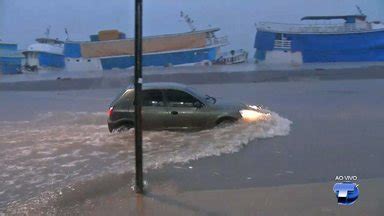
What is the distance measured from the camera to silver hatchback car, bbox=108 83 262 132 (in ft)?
38.3

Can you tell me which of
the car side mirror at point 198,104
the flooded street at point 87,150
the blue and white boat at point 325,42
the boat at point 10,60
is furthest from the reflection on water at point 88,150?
the boat at point 10,60

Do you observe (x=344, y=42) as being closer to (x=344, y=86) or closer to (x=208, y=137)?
(x=344, y=86)

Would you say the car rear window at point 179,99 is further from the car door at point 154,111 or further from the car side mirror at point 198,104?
the car door at point 154,111

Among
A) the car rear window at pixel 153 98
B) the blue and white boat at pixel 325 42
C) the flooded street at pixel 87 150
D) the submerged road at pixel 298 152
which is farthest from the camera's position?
the blue and white boat at pixel 325 42

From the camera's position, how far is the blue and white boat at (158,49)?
5444 cm

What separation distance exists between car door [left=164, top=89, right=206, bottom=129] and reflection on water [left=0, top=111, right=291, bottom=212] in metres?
0.24

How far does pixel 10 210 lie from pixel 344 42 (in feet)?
156

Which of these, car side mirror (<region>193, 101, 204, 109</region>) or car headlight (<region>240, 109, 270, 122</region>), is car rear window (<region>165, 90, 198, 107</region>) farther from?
car headlight (<region>240, 109, 270, 122</region>)

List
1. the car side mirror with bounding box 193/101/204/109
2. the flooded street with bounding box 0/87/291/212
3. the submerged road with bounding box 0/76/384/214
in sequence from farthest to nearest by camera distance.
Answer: the car side mirror with bounding box 193/101/204/109 → the flooded street with bounding box 0/87/291/212 → the submerged road with bounding box 0/76/384/214

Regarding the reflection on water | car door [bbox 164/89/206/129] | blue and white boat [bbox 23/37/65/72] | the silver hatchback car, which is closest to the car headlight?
the silver hatchback car

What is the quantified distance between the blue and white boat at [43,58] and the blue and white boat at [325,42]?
87.6 feet

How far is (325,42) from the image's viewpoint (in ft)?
166

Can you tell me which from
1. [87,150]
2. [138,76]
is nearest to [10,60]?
[87,150]

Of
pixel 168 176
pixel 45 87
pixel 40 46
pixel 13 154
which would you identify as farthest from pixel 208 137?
pixel 40 46
